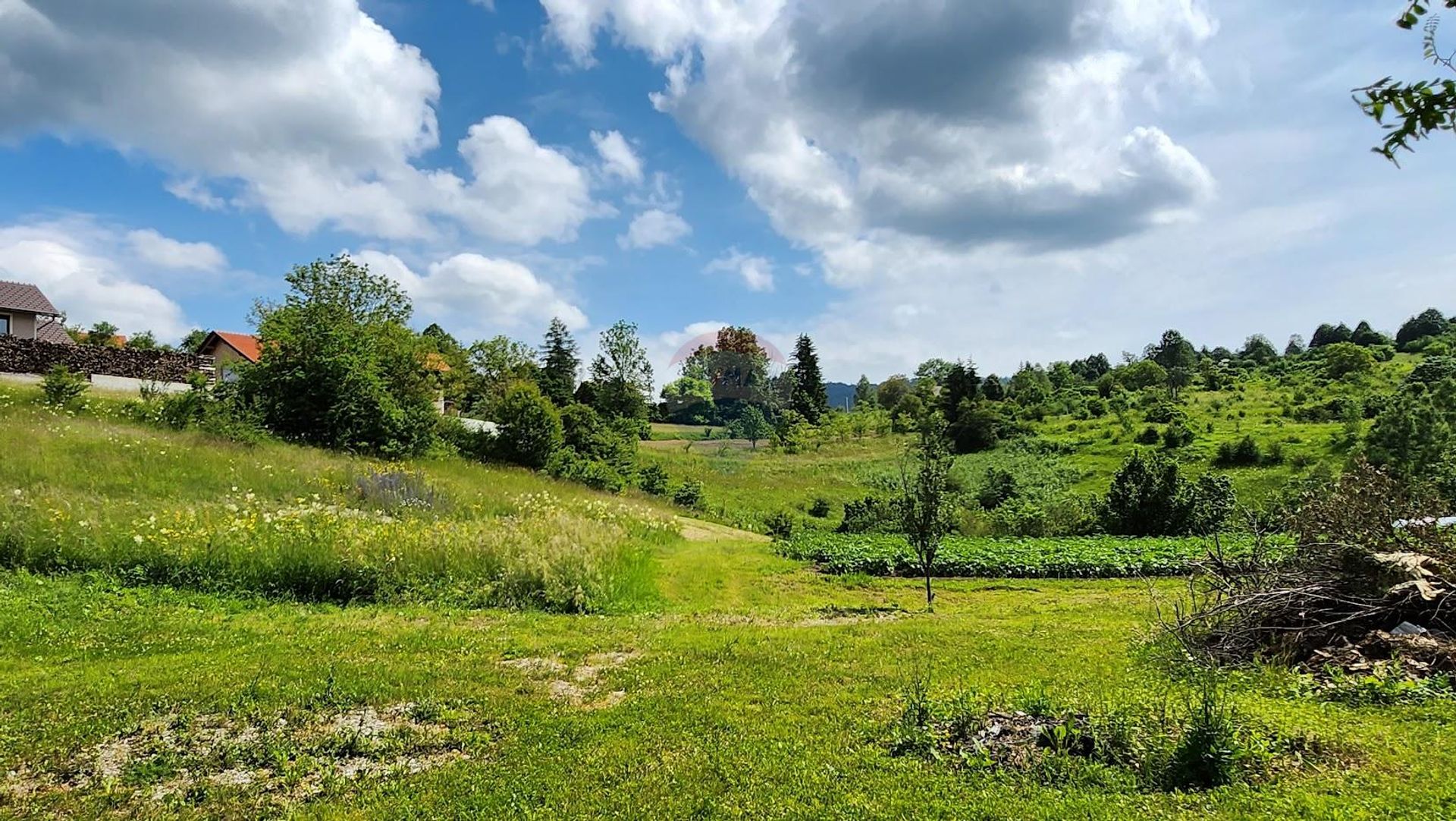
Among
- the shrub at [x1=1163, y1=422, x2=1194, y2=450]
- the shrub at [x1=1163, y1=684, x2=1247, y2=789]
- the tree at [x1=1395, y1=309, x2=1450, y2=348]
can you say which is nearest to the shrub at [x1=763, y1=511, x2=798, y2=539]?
the shrub at [x1=1163, y1=684, x2=1247, y2=789]

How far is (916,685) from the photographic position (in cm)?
557

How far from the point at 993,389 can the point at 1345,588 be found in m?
60.0

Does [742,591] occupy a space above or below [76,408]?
below

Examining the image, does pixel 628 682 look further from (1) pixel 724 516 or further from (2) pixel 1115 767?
(1) pixel 724 516

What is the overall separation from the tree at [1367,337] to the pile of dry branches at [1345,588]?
254 ft

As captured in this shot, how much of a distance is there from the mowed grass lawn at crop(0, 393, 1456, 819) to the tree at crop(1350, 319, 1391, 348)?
78.3 m

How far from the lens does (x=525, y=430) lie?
2777 cm

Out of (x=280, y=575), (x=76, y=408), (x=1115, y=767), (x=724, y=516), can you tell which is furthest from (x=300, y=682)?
(x=724, y=516)

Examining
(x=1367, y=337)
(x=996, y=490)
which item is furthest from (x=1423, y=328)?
(x=996, y=490)

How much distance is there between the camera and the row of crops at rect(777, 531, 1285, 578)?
1798 centimetres

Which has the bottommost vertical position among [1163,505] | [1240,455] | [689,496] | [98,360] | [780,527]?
[780,527]

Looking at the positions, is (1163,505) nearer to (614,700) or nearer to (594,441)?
(594,441)

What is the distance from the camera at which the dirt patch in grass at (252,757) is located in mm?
4379

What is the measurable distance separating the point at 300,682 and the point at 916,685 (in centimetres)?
496
